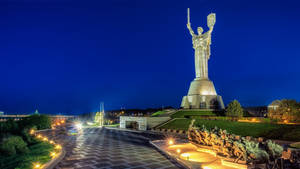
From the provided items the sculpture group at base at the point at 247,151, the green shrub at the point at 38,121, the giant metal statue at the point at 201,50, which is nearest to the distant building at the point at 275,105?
the sculpture group at base at the point at 247,151

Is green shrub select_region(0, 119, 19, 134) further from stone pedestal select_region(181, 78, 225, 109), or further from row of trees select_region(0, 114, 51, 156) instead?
stone pedestal select_region(181, 78, 225, 109)

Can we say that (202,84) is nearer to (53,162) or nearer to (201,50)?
(201,50)

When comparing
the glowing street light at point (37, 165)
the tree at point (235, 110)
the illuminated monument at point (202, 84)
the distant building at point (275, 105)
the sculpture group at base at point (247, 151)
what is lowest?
the glowing street light at point (37, 165)

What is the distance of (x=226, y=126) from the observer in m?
19.8

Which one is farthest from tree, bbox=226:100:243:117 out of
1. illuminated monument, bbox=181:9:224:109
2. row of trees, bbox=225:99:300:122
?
illuminated monument, bbox=181:9:224:109

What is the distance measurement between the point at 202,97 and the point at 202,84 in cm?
236

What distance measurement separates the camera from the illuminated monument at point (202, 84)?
1417 inches

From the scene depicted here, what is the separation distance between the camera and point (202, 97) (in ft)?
118

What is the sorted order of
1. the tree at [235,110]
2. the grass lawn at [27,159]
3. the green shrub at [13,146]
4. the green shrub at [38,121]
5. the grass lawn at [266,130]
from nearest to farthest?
the grass lawn at [27,159] → the grass lawn at [266,130] → the green shrub at [13,146] → the tree at [235,110] → the green shrub at [38,121]

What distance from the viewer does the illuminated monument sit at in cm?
3600

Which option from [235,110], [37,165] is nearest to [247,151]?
[37,165]

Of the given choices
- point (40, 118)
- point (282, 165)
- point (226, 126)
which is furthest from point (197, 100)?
point (282, 165)

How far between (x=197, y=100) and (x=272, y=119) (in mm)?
17535

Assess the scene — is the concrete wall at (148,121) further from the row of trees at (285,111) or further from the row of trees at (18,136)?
the row of trees at (285,111)
